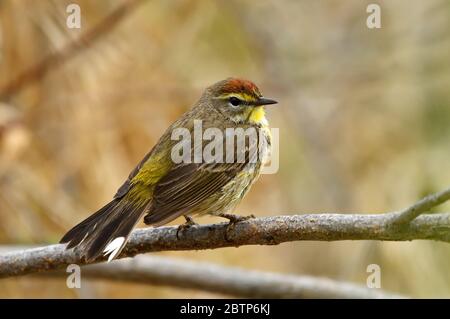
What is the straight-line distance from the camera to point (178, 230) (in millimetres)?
4234

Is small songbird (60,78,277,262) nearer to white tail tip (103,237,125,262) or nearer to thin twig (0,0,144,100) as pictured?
white tail tip (103,237,125,262)

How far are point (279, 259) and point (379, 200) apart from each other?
1.62 metres

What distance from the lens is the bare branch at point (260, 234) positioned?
3.23 meters

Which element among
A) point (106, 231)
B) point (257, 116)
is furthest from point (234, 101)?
point (106, 231)

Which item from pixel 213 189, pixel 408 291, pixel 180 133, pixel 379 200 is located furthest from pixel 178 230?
pixel 379 200

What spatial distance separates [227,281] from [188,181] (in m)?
0.81

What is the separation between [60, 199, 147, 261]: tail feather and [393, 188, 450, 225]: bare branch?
60.0 inches

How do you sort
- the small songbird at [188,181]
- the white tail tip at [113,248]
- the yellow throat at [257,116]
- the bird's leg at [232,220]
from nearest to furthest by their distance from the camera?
the white tail tip at [113,248]
the bird's leg at [232,220]
the small songbird at [188,181]
the yellow throat at [257,116]

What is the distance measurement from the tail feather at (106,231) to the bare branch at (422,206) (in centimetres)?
152

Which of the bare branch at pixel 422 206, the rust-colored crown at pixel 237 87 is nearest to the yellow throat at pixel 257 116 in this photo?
the rust-colored crown at pixel 237 87

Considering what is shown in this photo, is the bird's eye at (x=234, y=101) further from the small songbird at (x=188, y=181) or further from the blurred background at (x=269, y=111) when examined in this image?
the blurred background at (x=269, y=111)

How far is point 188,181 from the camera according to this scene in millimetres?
4727

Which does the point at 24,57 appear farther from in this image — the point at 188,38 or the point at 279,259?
the point at 279,259

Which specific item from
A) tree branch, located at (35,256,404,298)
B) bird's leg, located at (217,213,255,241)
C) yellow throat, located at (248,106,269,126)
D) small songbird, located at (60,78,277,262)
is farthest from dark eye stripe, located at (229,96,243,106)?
bird's leg, located at (217,213,255,241)
